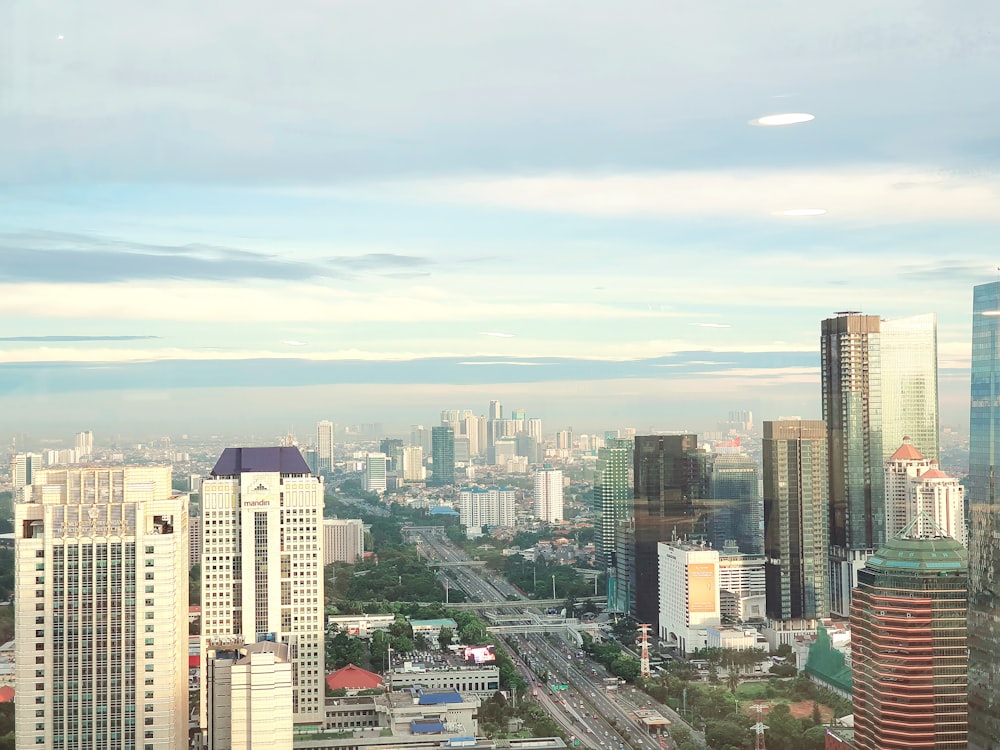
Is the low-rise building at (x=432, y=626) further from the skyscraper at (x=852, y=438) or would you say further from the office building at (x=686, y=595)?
the skyscraper at (x=852, y=438)

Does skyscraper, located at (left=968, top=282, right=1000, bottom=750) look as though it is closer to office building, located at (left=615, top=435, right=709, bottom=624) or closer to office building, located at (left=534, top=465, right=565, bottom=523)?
office building, located at (left=615, top=435, right=709, bottom=624)

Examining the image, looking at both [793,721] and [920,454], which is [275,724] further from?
[920,454]

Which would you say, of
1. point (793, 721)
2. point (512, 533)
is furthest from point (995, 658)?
point (512, 533)

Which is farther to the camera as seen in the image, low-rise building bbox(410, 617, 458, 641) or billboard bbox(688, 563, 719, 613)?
billboard bbox(688, 563, 719, 613)

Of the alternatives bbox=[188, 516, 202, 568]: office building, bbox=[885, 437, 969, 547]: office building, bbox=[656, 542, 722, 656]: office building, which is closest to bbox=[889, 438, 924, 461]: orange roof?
bbox=[885, 437, 969, 547]: office building

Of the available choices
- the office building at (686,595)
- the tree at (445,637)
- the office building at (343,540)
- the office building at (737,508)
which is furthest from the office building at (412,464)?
the office building at (737,508)

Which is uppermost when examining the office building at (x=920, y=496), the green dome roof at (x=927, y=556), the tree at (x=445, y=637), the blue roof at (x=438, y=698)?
the office building at (x=920, y=496)

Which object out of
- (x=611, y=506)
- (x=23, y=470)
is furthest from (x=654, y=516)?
(x=23, y=470)

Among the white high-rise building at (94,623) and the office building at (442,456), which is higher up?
the office building at (442,456)
